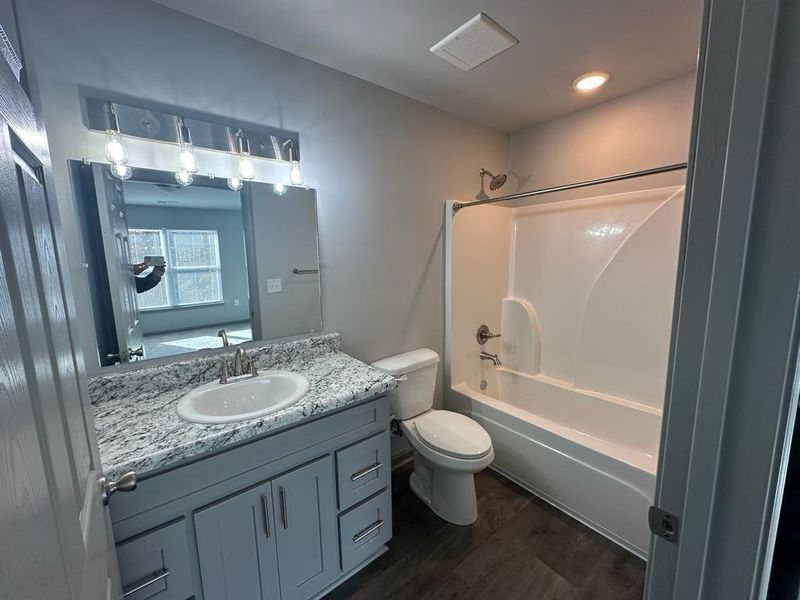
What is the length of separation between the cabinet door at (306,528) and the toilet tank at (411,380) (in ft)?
2.15

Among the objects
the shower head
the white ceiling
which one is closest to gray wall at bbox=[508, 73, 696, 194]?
the white ceiling

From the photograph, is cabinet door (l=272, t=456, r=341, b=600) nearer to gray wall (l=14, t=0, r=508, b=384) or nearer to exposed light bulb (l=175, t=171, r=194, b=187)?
gray wall (l=14, t=0, r=508, b=384)

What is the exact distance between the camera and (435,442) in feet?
5.70

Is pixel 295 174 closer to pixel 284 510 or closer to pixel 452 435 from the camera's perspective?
pixel 284 510

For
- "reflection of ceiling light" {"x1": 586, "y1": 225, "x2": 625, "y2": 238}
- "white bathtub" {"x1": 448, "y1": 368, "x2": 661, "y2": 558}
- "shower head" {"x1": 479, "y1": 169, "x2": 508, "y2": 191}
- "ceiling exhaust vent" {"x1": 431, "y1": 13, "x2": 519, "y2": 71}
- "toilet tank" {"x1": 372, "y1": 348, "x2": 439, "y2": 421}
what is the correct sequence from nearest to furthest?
"ceiling exhaust vent" {"x1": 431, "y1": 13, "x2": 519, "y2": 71}, "white bathtub" {"x1": 448, "y1": 368, "x2": 661, "y2": 558}, "toilet tank" {"x1": 372, "y1": 348, "x2": 439, "y2": 421}, "reflection of ceiling light" {"x1": 586, "y1": 225, "x2": 625, "y2": 238}, "shower head" {"x1": 479, "y1": 169, "x2": 508, "y2": 191}

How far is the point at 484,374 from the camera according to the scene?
2.63 meters

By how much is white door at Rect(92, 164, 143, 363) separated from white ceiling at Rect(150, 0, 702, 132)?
74cm

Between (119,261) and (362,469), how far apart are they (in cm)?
130

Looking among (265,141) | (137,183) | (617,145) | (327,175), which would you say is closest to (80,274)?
(137,183)

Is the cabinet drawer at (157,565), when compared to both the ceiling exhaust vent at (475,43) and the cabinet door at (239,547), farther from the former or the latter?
the ceiling exhaust vent at (475,43)

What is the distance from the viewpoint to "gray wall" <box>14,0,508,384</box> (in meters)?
1.12

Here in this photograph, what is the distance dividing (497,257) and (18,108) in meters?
2.55

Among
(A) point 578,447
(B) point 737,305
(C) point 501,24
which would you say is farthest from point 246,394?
(C) point 501,24

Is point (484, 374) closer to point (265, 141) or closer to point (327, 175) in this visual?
point (327, 175)
